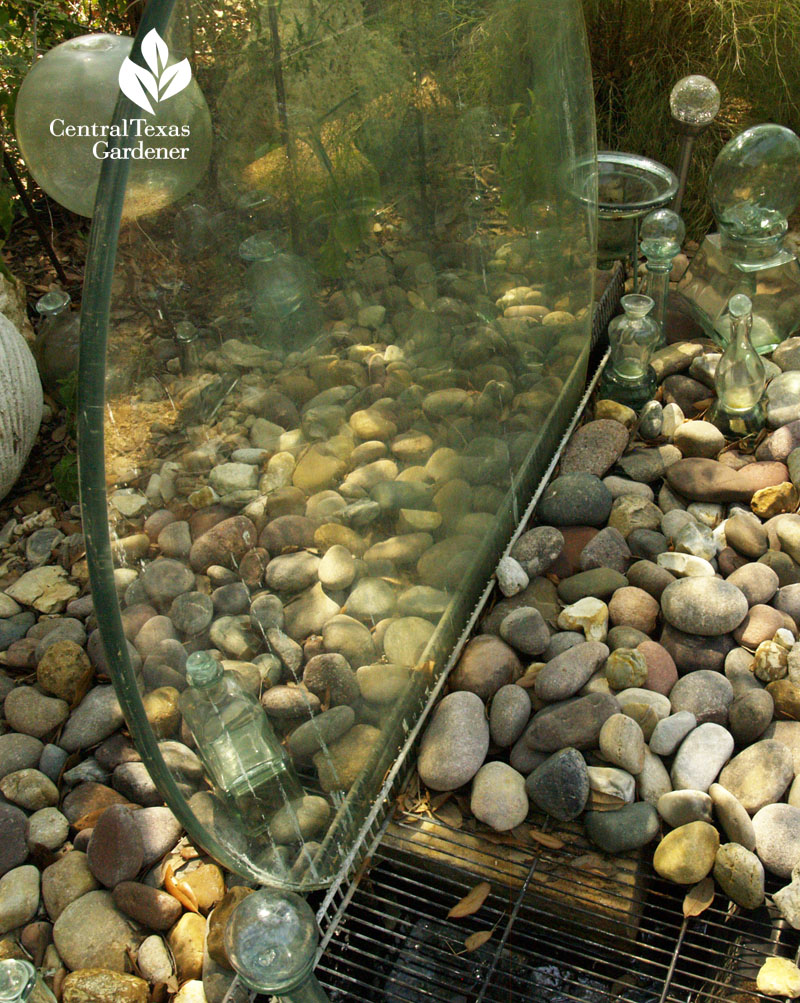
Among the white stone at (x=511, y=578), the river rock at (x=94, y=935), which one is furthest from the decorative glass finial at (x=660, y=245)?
the river rock at (x=94, y=935)

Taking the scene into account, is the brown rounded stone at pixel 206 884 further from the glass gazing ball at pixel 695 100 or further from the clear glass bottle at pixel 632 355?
the glass gazing ball at pixel 695 100

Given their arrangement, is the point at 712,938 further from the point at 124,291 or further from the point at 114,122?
the point at 114,122

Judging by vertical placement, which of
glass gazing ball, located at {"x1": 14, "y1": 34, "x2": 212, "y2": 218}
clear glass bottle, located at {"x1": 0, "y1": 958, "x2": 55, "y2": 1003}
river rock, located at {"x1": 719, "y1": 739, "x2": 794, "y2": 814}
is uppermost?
glass gazing ball, located at {"x1": 14, "y1": 34, "x2": 212, "y2": 218}

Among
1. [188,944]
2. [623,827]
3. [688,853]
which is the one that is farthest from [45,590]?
[688,853]

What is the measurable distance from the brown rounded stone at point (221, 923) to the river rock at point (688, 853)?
2.35 feet

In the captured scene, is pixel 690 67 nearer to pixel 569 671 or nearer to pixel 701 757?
pixel 569 671

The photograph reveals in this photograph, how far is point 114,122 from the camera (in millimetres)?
917

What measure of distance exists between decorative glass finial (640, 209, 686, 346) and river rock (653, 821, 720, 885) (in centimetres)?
169

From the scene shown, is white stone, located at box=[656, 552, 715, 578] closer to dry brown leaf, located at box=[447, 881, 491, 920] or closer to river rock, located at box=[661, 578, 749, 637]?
river rock, located at box=[661, 578, 749, 637]

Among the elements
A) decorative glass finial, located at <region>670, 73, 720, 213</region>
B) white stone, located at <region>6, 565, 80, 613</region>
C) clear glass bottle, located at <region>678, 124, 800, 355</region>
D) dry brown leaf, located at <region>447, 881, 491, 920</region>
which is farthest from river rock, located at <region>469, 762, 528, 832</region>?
Answer: decorative glass finial, located at <region>670, 73, 720, 213</region>

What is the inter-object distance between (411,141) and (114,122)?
Answer: 81 centimetres

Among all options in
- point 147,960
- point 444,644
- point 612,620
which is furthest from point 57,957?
point 612,620

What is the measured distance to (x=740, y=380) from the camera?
254 centimetres

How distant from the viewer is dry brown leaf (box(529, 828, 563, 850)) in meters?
1.75
